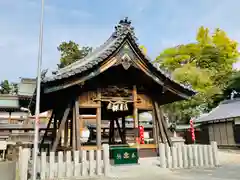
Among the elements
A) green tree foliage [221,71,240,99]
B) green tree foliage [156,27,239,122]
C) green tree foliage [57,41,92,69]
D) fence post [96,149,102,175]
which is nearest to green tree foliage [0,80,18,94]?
green tree foliage [57,41,92,69]

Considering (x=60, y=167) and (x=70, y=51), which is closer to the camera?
(x=60, y=167)

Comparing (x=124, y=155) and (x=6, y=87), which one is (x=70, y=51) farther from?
(x=124, y=155)

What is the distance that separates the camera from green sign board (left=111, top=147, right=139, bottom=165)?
35.9ft

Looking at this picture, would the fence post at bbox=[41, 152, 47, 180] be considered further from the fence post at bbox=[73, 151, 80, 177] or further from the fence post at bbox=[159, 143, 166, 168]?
the fence post at bbox=[159, 143, 166, 168]

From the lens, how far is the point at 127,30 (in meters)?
11.2

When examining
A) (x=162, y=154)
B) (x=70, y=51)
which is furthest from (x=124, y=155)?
(x=70, y=51)

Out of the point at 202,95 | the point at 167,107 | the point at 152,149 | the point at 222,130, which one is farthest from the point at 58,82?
the point at 202,95

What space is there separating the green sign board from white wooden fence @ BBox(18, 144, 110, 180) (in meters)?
1.48

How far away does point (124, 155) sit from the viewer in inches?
434

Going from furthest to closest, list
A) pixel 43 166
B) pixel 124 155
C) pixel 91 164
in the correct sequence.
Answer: pixel 124 155 < pixel 91 164 < pixel 43 166

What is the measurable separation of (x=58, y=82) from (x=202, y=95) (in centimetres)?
2771

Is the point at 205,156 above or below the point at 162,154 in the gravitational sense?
below

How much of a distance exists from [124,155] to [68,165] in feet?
9.65

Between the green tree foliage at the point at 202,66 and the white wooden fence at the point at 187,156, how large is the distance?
22583 mm
